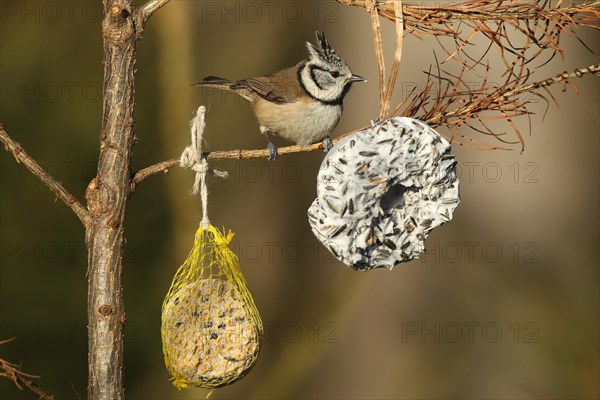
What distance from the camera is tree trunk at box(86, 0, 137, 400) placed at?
5.43 feet

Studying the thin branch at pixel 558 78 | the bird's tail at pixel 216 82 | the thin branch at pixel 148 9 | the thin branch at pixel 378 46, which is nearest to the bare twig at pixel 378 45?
the thin branch at pixel 378 46

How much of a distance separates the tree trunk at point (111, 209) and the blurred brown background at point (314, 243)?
155 cm

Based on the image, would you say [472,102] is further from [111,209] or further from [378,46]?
[111,209]

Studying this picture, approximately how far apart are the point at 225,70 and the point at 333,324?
1161 mm

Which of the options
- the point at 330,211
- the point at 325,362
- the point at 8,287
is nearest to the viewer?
the point at 330,211

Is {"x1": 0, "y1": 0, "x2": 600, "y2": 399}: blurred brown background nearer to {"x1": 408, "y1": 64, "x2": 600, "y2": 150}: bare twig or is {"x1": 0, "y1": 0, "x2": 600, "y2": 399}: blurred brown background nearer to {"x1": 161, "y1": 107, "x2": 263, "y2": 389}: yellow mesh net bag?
{"x1": 161, "y1": 107, "x2": 263, "y2": 389}: yellow mesh net bag

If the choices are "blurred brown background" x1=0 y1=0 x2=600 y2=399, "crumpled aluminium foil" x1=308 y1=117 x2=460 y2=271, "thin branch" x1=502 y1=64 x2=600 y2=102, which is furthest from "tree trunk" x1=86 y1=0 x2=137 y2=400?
"blurred brown background" x1=0 y1=0 x2=600 y2=399

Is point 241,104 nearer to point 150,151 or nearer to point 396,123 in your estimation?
point 150,151

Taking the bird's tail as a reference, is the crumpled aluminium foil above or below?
below

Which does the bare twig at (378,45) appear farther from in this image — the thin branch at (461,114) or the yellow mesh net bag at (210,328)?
the yellow mesh net bag at (210,328)

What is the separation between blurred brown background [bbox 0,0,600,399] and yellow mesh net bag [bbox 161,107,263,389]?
141 cm

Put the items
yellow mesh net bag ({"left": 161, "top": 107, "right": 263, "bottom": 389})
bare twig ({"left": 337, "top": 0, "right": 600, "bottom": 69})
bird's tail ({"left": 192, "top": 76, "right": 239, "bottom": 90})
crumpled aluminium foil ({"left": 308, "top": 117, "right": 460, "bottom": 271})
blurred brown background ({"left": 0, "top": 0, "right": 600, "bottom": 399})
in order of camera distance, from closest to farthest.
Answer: crumpled aluminium foil ({"left": 308, "top": 117, "right": 460, "bottom": 271}) < bare twig ({"left": 337, "top": 0, "right": 600, "bottom": 69}) < yellow mesh net bag ({"left": 161, "top": 107, "right": 263, "bottom": 389}) < bird's tail ({"left": 192, "top": 76, "right": 239, "bottom": 90}) < blurred brown background ({"left": 0, "top": 0, "right": 600, "bottom": 399})

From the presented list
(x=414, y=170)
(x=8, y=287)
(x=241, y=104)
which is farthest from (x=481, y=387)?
(x=414, y=170)

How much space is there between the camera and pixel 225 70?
345cm
